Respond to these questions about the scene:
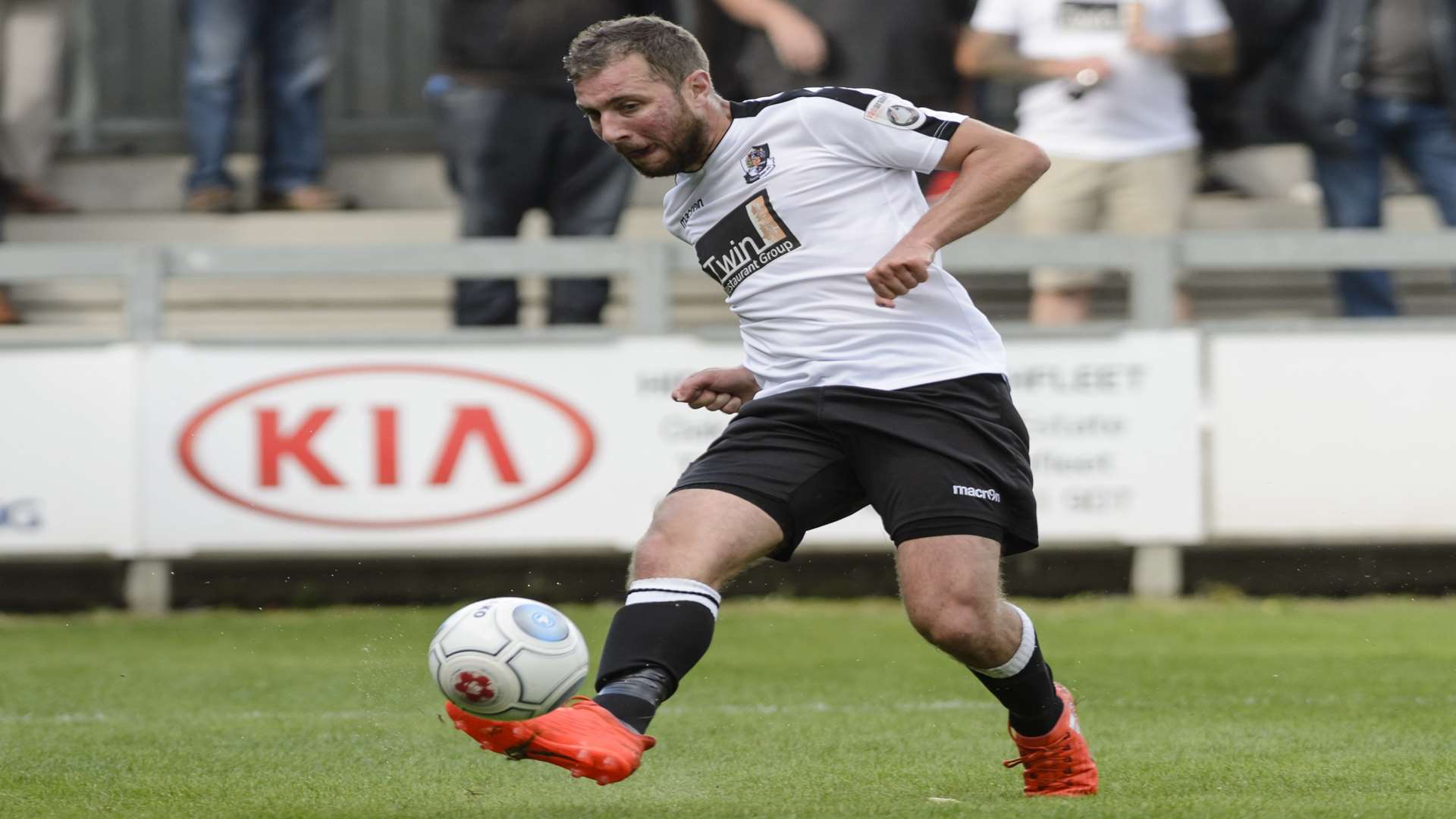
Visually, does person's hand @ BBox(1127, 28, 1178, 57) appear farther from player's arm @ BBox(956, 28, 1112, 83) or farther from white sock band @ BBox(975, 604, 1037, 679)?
white sock band @ BBox(975, 604, 1037, 679)

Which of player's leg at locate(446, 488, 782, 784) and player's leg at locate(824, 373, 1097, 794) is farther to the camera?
player's leg at locate(824, 373, 1097, 794)

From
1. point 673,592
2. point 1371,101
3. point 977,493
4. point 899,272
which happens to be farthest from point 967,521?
point 1371,101

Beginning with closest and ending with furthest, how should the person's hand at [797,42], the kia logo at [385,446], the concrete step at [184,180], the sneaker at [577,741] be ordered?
the sneaker at [577,741] < the kia logo at [385,446] < the person's hand at [797,42] < the concrete step at [184,180]

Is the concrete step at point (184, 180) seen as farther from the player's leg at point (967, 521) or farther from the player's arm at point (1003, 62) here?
the player's leg at point (967, 521)

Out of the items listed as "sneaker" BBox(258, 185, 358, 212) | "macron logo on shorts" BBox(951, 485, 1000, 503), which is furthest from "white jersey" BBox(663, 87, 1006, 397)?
"sneaker" BBox(258, 185, 358, 212)

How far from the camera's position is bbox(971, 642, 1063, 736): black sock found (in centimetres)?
508

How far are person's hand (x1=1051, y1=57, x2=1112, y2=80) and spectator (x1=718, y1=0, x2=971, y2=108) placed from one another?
0.62m

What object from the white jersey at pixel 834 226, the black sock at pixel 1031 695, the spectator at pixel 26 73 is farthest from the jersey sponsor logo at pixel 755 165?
the spectator at pixel 26 73

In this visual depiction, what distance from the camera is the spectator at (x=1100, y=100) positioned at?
371 inches

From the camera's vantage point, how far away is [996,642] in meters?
4.93

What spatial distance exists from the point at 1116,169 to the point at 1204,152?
1574 mm

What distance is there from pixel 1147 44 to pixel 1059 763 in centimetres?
502

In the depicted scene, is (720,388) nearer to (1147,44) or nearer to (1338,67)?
(1147,44)

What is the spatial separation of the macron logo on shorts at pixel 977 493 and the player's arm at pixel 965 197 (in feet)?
1.43
